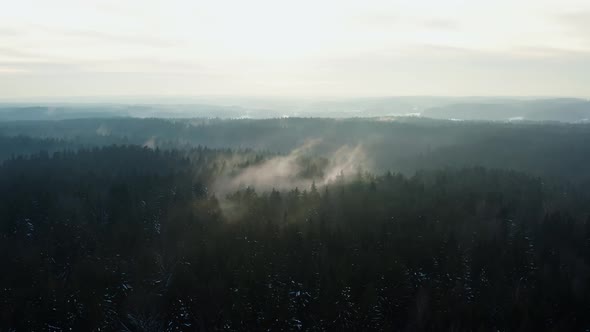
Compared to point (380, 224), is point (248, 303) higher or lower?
lower

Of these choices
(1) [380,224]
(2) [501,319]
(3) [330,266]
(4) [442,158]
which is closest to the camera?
(2) [501,319]

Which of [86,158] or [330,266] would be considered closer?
[330,266]

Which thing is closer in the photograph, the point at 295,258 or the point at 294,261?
the point at 294,261

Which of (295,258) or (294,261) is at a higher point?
(295,258)

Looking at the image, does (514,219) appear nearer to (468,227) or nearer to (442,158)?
(468,227)

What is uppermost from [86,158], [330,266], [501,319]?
[86,158]

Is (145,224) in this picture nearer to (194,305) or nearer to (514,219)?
(194,305)

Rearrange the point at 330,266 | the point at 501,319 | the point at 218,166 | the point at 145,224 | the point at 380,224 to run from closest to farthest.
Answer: the point at 501,319
the point at 330,266
the point at 380,224
the point at 145,224
the point at 218,166

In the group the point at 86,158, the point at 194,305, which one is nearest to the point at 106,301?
the point at 194,305
